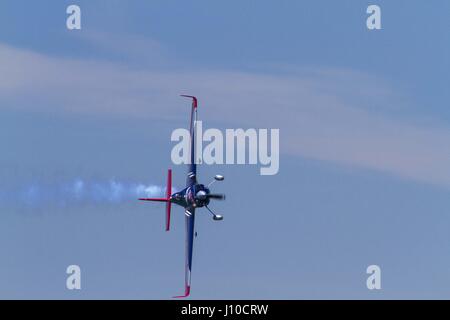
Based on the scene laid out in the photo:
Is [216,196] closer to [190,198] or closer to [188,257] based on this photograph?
[190,198]

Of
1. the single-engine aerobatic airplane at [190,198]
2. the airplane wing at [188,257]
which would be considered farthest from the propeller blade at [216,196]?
the airplane wing at [188,257]

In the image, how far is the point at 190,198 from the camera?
129125 millimetres

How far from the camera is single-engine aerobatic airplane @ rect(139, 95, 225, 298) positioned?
126m

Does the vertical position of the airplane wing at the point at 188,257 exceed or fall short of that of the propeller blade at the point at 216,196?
it falls short

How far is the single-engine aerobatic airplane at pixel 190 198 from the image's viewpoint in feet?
414

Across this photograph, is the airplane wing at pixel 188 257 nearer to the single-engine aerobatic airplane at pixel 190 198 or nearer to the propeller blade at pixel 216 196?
the single-engine aerobatic airplane at pixel 190 198

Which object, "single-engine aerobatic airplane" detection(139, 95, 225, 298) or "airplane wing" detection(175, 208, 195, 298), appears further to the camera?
"airplane wing" detection(175, 208, 195, 298)

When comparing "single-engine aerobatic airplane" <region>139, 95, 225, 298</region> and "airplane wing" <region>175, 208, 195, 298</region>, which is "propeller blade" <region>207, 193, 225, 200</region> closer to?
"single-engine aerobatic airplane" <region>139, 95, 225, 298</region>

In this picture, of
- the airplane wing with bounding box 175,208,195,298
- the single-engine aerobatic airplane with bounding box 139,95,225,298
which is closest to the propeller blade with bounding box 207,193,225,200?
the single-engine aerobatic airplane with bounding box 139,95,225,298

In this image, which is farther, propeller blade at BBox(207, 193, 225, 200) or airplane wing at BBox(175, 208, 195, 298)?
airplane wing at BBox(175, 208, 195, 298)

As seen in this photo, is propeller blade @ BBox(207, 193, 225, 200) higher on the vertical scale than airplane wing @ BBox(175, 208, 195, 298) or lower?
higher
